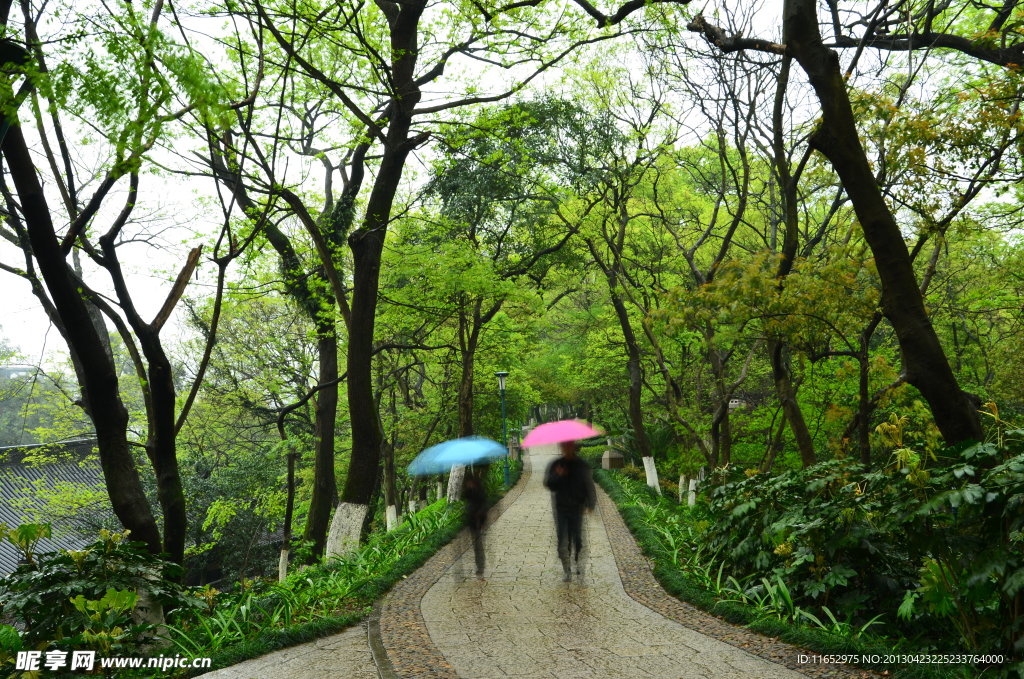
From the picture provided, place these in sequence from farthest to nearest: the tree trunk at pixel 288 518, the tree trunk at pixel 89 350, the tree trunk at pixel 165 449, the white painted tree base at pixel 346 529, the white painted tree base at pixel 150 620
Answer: the tree trunk at pixel 288 518 → the white painted tree base at pixel 346 529 → the tree trunk at pixel 165 449 → the tree trunk at pixel 89 350 → the white painted tree base at pixel 150 620

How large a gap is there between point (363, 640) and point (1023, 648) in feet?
15.8

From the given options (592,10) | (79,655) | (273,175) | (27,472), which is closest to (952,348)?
(592,10)

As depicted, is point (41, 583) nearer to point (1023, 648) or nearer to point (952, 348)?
point (1023, 648)

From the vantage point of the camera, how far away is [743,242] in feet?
68.8

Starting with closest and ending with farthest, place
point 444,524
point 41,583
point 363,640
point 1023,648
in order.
Answer: point 1023,648
point 41,583
point 363,640
point 444,524

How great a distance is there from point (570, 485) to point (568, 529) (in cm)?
62

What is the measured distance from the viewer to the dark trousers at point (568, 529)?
7.24 meters

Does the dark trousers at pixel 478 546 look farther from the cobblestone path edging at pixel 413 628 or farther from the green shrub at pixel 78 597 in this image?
the green shrub at pixel 78 597

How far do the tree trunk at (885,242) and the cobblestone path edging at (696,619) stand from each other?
219cm

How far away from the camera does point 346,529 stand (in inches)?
377

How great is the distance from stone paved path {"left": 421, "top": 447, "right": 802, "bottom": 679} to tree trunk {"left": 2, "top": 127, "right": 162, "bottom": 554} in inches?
131

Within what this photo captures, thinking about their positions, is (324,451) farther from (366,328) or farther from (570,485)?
(570,485)

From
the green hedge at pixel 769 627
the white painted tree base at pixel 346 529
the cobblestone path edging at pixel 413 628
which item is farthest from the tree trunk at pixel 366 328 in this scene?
the green hedge at pixel 769 627

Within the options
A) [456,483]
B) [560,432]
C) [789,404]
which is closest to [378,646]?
[560,432]
